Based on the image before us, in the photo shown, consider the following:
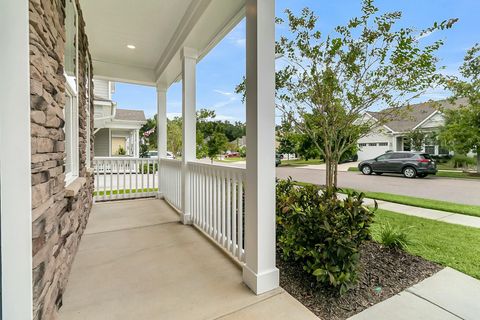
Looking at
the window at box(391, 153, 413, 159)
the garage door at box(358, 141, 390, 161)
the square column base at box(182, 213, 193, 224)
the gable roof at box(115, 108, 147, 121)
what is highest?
the gable roof at box(115, 108, 147, 121)

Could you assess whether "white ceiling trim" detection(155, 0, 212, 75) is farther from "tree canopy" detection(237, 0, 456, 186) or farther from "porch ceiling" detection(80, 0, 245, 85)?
"tree canopy" detection(237, 0, 456, 186)

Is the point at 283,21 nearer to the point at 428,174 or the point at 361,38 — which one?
the point at 361,38

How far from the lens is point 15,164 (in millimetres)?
1122

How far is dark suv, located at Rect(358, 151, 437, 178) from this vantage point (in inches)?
429

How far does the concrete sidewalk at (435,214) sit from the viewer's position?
406 centimetres

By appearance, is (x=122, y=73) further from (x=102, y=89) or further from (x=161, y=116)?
(x=102, y=89)

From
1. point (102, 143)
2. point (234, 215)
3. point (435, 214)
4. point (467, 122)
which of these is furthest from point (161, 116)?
point (467, 122)

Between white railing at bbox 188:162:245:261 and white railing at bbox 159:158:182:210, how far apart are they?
36.8 inches

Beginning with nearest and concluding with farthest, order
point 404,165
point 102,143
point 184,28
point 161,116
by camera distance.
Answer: point 184,28
point 161,116
point 404,165
point 102,143

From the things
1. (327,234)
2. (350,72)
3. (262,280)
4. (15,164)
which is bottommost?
(262,280)

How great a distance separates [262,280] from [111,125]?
39.1 ft

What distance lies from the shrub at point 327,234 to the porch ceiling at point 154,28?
2.42 meters

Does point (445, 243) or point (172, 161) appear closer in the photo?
point (445, 243)

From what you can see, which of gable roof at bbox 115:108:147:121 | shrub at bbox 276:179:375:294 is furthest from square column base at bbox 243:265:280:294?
gable roof at bbox 115:108:147:121
